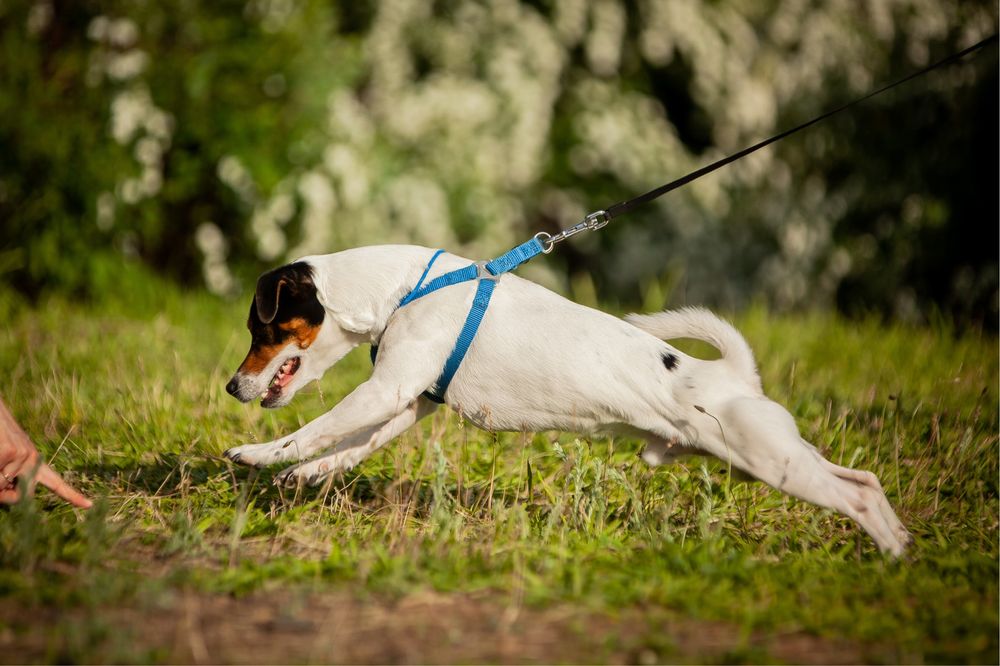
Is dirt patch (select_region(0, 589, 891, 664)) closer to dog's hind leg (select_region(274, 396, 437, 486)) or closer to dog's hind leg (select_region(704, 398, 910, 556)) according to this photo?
dog's hind leg (select_region(704, 398, 910, 556))

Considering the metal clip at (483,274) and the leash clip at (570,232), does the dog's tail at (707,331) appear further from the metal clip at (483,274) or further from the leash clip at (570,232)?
the metal clip at (483,274)

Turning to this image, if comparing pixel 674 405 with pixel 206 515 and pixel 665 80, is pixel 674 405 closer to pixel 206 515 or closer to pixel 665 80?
pixel 206 515

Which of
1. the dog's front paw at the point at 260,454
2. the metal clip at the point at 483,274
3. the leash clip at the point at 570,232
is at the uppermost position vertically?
the leash clip at the point at 570,232

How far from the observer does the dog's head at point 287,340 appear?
358 centimetres

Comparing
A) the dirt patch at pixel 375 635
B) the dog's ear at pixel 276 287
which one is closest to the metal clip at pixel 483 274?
the dog's ear at pixel 276 287

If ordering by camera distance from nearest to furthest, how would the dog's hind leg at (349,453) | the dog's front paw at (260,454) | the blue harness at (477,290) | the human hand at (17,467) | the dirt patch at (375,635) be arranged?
the dirt patch at (375,635)
the human hand at (17,467)
the dog's front paw at (260,454)
the blue harness at (477,290)
the dog's hind leg at (349,453)

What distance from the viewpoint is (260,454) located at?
3402 millimetres

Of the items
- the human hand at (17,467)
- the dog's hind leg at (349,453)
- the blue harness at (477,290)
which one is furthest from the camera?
the dog's hind leg at (349,453)

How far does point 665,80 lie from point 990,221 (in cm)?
497

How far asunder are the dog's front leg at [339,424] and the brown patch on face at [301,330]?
14.4 inches

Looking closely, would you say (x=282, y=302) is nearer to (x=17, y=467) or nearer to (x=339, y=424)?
(x=339, y=424)

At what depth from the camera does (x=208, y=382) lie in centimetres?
541

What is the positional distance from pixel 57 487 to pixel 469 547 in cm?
141

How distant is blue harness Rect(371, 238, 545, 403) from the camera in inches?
137
